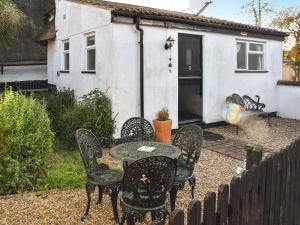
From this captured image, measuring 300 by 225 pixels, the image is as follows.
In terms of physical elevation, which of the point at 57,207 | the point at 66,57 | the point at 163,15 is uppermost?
the point at 163,15

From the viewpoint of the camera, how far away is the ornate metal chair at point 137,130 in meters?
5.61

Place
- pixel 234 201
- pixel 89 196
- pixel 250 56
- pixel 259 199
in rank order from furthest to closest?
pixel 250 56, pixel 89 196, pixel 259 199, pixel 234 201

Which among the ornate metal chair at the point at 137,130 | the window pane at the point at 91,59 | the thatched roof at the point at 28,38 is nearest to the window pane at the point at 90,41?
the window pane at the point at 91,59

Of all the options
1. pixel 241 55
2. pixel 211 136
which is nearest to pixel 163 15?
pixel 211 136

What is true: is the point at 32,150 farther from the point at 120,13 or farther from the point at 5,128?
the point at 120,13

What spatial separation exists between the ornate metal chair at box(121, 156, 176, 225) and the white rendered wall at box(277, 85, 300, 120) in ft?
35.5

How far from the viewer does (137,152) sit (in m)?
4.45

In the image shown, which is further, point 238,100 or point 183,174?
point 238,100

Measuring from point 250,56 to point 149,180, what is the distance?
10584mm

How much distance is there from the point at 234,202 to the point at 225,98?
9.09 m

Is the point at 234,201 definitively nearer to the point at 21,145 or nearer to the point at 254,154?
the point at 254,154

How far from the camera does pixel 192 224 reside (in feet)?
6.69

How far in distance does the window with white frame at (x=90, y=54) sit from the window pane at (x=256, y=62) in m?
6.42

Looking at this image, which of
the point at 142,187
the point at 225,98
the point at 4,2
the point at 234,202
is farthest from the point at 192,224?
the point at 4,2
